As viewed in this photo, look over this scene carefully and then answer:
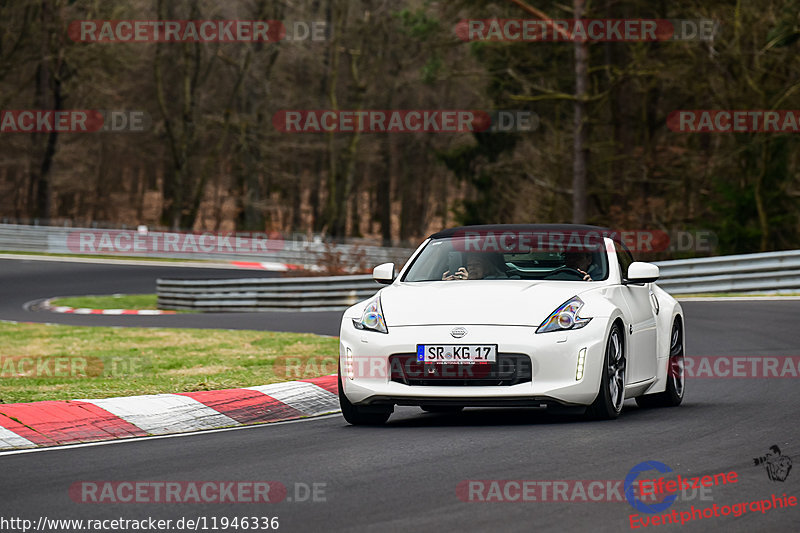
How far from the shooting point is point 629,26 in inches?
1478

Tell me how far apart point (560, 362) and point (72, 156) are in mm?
56816

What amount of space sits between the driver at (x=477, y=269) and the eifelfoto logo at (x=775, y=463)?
2872mm

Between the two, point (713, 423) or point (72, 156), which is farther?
point (72, 156)

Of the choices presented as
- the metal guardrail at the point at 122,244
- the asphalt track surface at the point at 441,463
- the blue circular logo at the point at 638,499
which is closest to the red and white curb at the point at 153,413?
the asphalt track surface at the point at 441,463

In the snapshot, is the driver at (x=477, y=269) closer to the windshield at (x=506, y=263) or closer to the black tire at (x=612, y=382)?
the windshield at (x=506, y=263)

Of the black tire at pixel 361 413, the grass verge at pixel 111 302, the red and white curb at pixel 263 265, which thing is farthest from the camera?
the red and white curb at pixel 263 265

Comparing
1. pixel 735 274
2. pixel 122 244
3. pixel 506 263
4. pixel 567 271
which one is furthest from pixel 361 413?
pixel 122 244

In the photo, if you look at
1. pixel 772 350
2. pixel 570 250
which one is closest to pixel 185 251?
pixel 772 350

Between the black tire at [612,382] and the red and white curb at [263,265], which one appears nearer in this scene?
the black tire at [612,382]

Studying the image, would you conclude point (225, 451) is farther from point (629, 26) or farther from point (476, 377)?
point (629, 26)

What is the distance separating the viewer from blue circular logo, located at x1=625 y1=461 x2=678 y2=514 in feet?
19.2

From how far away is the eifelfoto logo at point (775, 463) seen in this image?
6.72 m

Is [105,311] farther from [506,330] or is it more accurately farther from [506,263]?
[506,330]

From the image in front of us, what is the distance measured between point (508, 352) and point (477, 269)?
1.42 meters
